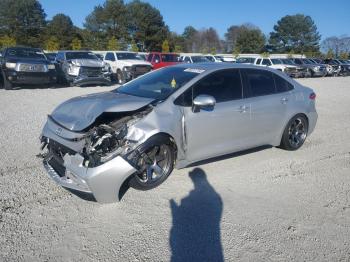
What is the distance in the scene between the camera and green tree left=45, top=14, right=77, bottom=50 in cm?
6564

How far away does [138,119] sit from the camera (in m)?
4.23

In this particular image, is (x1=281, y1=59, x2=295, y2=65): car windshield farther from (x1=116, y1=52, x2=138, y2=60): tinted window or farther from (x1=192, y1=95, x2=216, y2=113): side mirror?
(x1=192, y1=95, x2=216, y2=113): side mirror

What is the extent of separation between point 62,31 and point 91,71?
57.6 meters

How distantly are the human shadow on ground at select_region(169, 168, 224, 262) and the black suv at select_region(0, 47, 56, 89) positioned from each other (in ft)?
37.6

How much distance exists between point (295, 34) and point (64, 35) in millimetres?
55099

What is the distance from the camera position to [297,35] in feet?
279

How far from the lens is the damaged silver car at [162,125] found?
388cm

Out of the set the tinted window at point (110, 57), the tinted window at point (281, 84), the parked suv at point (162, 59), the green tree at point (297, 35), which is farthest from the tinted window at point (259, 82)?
the green tree at point (297, 35)

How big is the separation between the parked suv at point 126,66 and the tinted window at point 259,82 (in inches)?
519

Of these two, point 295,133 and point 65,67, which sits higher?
point 65,67

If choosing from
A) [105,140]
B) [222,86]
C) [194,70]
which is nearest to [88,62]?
[194,70]

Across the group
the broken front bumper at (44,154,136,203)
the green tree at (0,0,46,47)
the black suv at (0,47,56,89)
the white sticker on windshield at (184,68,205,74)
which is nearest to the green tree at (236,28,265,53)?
the green tree at (0,0,46,47)

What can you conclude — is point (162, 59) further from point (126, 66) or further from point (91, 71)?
point (91, 71)

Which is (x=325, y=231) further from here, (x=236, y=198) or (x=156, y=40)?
(x=156, y=40)
